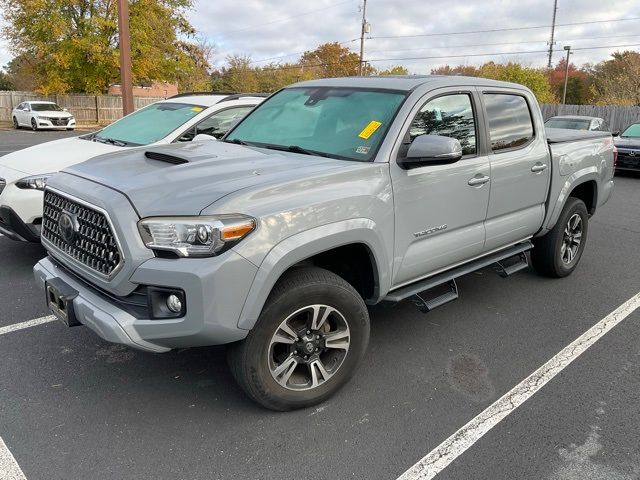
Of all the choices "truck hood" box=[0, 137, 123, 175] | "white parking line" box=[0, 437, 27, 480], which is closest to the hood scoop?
"white parking line" box=[0, 437, 27, 480]

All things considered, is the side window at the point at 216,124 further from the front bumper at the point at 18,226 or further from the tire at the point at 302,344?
the tire at the point at 302,344

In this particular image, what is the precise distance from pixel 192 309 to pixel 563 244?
167 inches

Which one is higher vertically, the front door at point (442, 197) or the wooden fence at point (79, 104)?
the wooden fence at point (79, 104)

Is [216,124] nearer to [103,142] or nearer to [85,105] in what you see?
[103,142]

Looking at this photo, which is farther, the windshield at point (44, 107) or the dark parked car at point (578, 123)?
the windshield at point (44, 107)

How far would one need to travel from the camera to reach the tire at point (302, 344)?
284 cm

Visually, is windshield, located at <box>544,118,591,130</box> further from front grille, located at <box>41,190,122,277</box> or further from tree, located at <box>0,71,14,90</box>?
tree, located at <box>0,71,14,90</box>

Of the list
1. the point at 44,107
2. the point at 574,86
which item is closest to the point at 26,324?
the point at 44,107

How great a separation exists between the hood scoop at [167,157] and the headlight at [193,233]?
73 centimetres

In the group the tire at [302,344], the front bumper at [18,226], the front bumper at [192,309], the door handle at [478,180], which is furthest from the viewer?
the front bumper at [18,226]

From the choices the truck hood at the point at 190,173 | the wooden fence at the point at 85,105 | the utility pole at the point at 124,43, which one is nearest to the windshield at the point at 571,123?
the utility pole at the point at 124,43

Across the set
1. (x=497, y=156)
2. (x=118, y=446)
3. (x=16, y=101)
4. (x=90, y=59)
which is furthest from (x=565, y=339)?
(x=16, y=101)

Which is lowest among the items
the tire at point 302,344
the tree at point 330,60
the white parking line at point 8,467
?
the white parking line at point 8,467

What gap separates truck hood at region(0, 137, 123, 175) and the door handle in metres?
3.80
